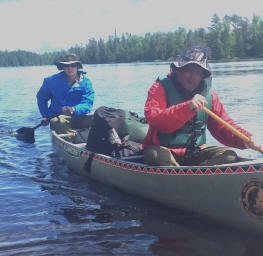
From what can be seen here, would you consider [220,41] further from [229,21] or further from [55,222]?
[55,222]

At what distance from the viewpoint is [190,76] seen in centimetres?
452

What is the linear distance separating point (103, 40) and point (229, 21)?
6058cm

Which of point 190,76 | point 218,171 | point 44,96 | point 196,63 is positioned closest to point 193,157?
point 218,171

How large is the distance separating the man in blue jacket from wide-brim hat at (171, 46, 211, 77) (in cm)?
380

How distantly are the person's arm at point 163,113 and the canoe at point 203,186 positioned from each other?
532 mm

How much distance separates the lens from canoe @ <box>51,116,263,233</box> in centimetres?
388

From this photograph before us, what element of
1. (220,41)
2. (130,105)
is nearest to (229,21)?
(220,41)

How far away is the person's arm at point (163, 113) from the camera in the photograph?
13.5 ft

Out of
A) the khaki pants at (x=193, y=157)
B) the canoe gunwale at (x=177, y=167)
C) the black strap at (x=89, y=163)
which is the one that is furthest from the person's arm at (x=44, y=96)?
the khaki pants at (x=193, y=157)

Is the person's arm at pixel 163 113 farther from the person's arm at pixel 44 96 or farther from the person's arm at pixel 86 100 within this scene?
the person's arm at pixel 44 96

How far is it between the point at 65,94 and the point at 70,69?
560mm

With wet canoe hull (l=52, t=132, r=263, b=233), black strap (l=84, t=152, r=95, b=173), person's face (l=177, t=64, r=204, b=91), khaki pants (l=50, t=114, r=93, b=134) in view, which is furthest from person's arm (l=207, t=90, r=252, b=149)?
khaki pants (l=50, t=114, r=93, b=134)

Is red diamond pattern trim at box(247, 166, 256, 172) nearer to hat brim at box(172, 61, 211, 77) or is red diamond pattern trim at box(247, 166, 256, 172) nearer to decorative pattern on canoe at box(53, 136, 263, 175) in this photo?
decorative pattern on canoe at box(53, 136, 263, 175)

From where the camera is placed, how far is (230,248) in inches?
160
